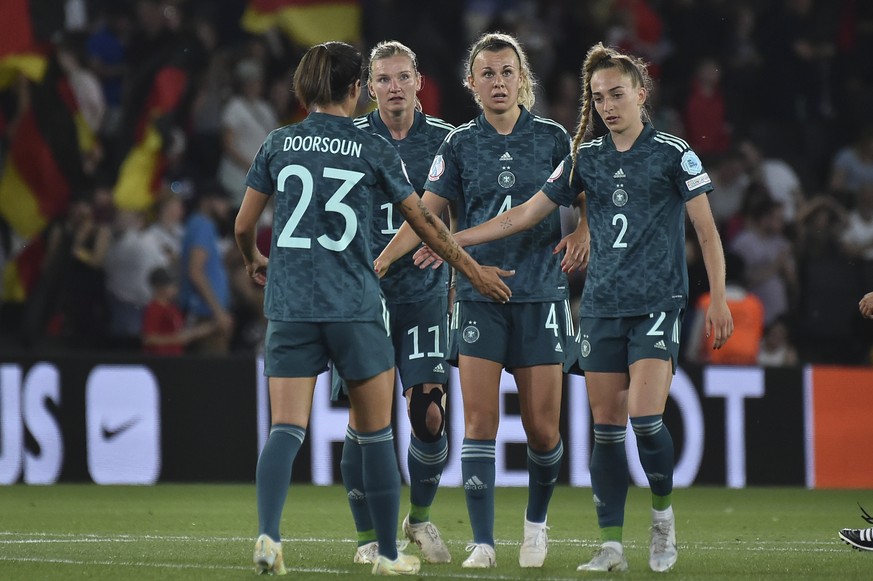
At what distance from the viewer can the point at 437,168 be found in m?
6.70

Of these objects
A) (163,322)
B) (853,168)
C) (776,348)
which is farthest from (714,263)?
(853,168)

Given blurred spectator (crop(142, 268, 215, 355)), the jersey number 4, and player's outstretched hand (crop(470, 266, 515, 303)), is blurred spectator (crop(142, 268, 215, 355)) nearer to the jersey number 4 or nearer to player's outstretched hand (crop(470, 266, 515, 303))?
player's outstretched hand (crop(470, 266, 515, 303))

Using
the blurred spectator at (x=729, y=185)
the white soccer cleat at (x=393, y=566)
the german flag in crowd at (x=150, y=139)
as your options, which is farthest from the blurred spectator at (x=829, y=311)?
the white soccer cleat at (x=393, y=566)

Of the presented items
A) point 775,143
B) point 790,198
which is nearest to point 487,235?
point 790,198

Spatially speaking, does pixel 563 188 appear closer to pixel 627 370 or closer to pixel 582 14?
pixel 627 370

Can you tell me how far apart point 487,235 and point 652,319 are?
2.65ft

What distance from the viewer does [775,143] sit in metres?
15.2

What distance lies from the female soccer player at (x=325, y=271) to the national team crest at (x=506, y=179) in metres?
0.98

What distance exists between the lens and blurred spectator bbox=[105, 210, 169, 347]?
1248 centimetres

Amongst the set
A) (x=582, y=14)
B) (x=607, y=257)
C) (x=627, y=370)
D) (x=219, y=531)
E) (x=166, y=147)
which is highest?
(x=582, y=14)

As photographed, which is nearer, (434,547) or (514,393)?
(434,547)

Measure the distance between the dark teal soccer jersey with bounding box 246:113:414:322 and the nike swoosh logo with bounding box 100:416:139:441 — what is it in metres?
5.76

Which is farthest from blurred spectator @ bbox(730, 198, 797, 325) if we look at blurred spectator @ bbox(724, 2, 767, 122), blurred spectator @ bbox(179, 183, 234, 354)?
blurred spectator @ bbox(179, 183, 234, 354)

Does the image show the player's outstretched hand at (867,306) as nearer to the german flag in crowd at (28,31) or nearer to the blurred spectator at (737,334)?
the blurred spectator at (737,334)
